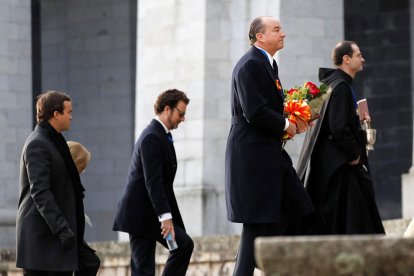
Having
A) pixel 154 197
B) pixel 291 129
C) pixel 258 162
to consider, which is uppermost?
pixel 291 129

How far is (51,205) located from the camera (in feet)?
29.2

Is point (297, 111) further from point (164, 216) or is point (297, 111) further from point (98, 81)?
point (98, 81)

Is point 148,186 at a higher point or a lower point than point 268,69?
lower

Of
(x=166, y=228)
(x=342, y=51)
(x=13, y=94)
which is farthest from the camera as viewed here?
(x=13, y=94)

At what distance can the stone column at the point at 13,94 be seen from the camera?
18.0 metres

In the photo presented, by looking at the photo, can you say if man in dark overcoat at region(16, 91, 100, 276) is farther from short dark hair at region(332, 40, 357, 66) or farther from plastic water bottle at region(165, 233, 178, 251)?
short dark hair at region(332, 40, 357, 66)

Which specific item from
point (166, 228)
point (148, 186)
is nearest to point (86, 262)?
point (166, 228)

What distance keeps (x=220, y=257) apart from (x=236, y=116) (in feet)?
14.9

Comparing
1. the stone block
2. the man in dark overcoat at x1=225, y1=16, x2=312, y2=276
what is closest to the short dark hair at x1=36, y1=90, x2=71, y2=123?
the man in dark overcoat at x1=225, y1=16, x2=312, y2=276

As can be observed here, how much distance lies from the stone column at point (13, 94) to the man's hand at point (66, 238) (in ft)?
29.9

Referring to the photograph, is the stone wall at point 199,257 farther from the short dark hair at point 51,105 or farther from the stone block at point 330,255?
the stone block at point 330,255

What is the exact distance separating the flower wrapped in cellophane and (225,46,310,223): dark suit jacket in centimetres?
17

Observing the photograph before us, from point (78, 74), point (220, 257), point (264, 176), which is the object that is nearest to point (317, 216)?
point (264, 176)

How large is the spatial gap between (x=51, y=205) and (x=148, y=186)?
116 cm
